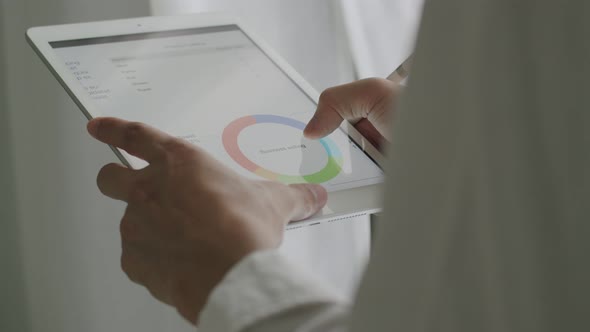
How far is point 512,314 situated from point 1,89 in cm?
76

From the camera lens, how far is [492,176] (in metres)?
0.24

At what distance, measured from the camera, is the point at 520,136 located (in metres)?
0.24

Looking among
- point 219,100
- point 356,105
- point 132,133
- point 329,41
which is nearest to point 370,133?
point 356,105

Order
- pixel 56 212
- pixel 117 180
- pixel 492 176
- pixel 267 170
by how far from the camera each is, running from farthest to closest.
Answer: pixel 56 212 < pixel 267 170 < pixel 117 180 < pixel 492 176

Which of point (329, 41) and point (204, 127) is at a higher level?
point (329, 41)

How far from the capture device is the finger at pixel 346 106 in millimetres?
655

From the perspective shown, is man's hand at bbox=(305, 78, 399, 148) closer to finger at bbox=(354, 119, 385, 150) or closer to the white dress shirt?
finger at bbox=(354, 119, 385, 150)

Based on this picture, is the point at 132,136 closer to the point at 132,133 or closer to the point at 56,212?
the point at 132,133

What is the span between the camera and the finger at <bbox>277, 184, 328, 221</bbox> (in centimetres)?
49

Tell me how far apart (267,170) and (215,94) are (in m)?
0.10

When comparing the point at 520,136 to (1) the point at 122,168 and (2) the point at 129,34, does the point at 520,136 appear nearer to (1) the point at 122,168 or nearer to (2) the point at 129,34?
(1) the point at 122,168

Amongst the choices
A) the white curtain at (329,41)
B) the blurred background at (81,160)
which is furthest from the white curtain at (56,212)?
the white curtain at (329,41)

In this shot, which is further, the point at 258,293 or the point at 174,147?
Answer: the point at 174,147

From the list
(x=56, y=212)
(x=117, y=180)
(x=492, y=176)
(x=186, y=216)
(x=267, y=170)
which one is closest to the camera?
(x=492, y=176)
